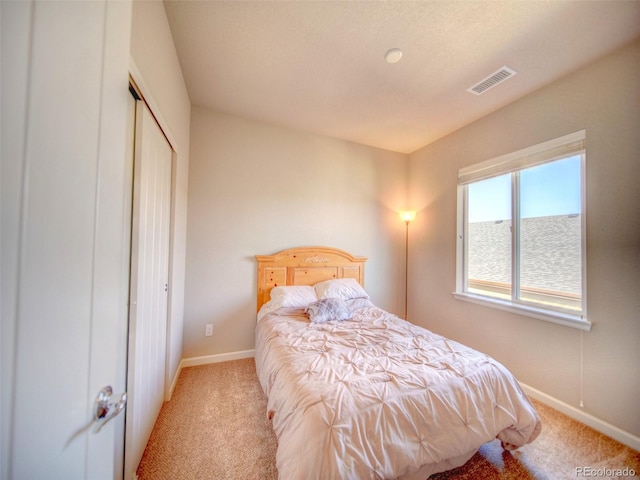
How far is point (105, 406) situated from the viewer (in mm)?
536

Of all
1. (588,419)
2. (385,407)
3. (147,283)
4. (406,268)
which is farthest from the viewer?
(406,268)

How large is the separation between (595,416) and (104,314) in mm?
3028

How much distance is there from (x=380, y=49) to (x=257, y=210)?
189 cm

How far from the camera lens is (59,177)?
0.44m

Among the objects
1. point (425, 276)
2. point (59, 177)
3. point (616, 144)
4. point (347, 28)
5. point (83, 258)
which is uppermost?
point (347, 28)

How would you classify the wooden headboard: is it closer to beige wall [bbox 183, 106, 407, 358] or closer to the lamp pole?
beige wall [bbox 183, 106, 407, 358]

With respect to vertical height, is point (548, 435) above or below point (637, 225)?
below

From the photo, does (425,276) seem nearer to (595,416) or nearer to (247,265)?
(595,416)

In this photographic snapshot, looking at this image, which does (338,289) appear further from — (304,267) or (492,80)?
(492,80)

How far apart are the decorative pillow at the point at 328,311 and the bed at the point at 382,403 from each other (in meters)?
0.15

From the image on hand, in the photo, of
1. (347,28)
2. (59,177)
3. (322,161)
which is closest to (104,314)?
(59,177)

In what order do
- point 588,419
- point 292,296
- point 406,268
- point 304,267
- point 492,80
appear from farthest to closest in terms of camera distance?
point 406,268
point 304,267
point 292,296
point 492,80
point 588,419

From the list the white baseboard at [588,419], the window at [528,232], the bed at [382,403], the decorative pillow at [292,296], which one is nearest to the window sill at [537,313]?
the window at [528,232]

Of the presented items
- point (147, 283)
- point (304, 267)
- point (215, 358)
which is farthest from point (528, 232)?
point (215, 358)
